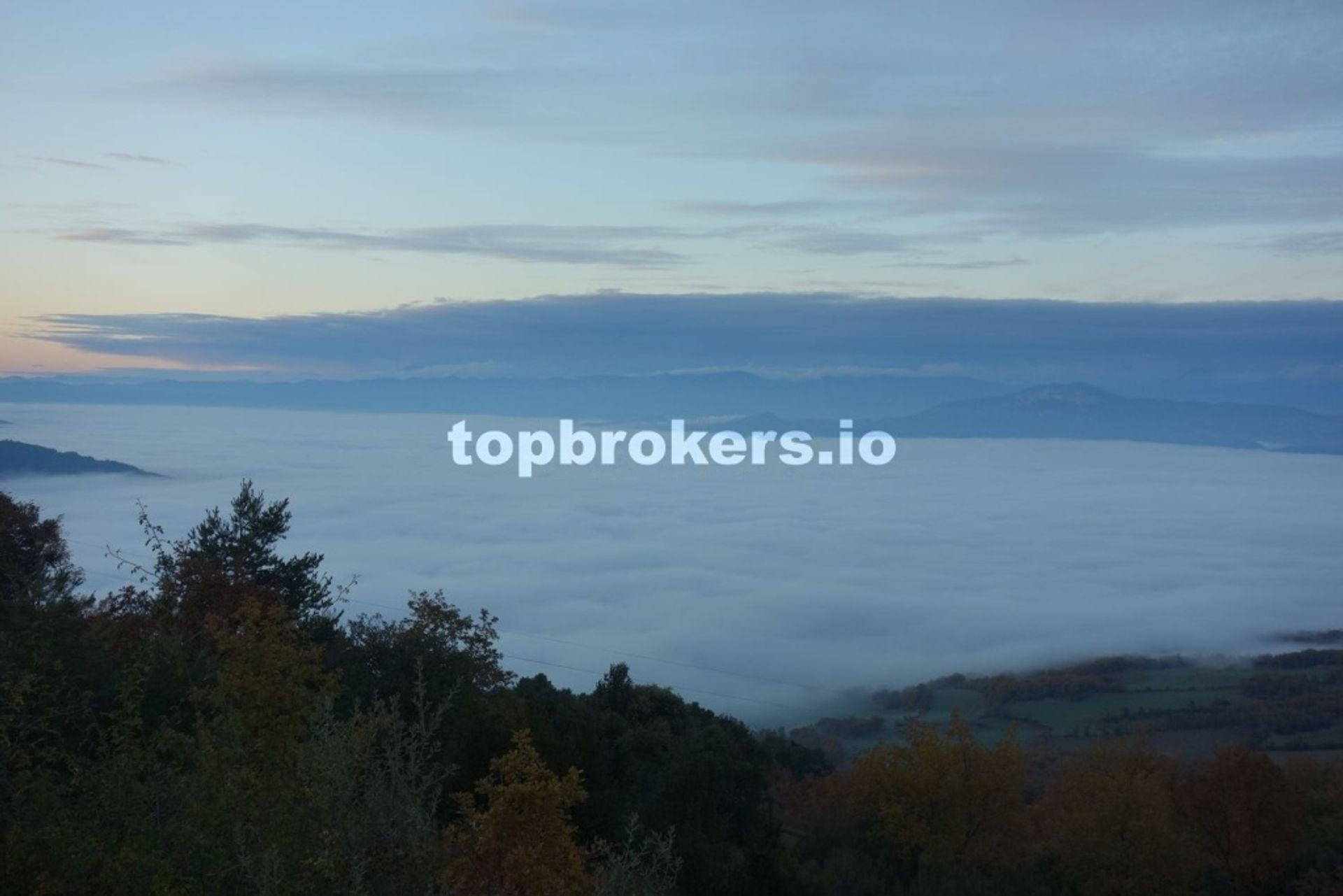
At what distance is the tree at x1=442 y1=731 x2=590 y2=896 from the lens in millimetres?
6973

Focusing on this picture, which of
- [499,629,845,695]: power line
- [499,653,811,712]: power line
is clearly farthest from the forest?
[499,629,845,695]: power line

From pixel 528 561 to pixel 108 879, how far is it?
99.4 m

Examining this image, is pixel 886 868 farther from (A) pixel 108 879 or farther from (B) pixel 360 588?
(B) pixel 360 588

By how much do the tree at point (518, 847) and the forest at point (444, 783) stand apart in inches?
0.7

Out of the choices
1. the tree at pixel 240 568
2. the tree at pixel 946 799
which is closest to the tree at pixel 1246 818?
the tree at pixel 946 799

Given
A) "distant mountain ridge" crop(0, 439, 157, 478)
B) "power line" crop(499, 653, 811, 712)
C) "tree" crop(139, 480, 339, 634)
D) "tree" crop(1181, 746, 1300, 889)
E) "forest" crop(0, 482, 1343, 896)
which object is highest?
"distant mountain ridge" crop(0, 439, 157, 478)

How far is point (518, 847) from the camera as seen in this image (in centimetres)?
718

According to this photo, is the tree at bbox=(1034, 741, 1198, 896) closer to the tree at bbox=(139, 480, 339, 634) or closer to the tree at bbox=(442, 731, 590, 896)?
the tree at bbox=(139, 480, 339, 634)

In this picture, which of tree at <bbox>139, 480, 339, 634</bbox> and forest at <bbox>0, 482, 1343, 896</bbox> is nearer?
forest at <bbox>0, 482, 1343, 896</bbox>

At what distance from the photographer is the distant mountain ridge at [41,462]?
60.9 meters

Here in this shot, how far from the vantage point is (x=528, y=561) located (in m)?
105

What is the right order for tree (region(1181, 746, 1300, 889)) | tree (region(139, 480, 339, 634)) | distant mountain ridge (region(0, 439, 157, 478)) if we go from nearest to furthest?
1. tree (region(139, 480, 339, 634))
2. tree (region(1181, 746, 1300, 889))
3. distant mountain ridge (region(0, 439, 157, 478))

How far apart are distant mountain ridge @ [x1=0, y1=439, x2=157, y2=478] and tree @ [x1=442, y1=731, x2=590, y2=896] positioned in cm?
5940

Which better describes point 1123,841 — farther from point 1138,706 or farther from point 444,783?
point 1138,706
